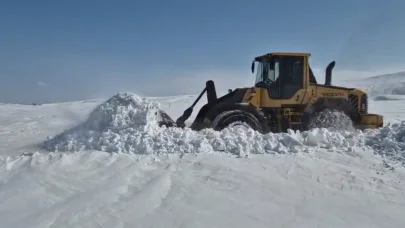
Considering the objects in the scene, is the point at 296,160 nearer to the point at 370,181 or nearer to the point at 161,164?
the point at 370,181

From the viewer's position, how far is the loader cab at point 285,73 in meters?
8.62

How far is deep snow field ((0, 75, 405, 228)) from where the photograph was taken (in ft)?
13.0

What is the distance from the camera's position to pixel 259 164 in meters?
5.49

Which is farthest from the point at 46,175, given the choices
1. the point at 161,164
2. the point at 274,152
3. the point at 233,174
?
the point at 274,152

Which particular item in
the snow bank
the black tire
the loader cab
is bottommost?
the snow bank

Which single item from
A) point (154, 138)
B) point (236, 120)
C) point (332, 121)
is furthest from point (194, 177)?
point (332, 121)

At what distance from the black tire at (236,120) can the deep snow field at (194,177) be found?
2.90ft

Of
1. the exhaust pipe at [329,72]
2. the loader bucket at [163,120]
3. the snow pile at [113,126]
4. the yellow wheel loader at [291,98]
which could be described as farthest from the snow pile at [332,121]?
the snow pile at [113,126]

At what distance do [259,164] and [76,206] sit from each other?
2634 mm

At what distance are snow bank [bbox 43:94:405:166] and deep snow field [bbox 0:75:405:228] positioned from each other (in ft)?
0.06

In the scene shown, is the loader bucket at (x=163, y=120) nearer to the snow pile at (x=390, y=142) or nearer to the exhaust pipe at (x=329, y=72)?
the snow pile at (x=390, y=142)

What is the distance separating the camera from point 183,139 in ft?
20.6

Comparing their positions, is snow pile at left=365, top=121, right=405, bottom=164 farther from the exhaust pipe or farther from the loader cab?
the exhaust pipe

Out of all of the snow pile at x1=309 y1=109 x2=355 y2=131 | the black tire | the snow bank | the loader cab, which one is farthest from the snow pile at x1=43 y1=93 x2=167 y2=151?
the snow pile at x1=309 y1=109 x2=355 y2=131
